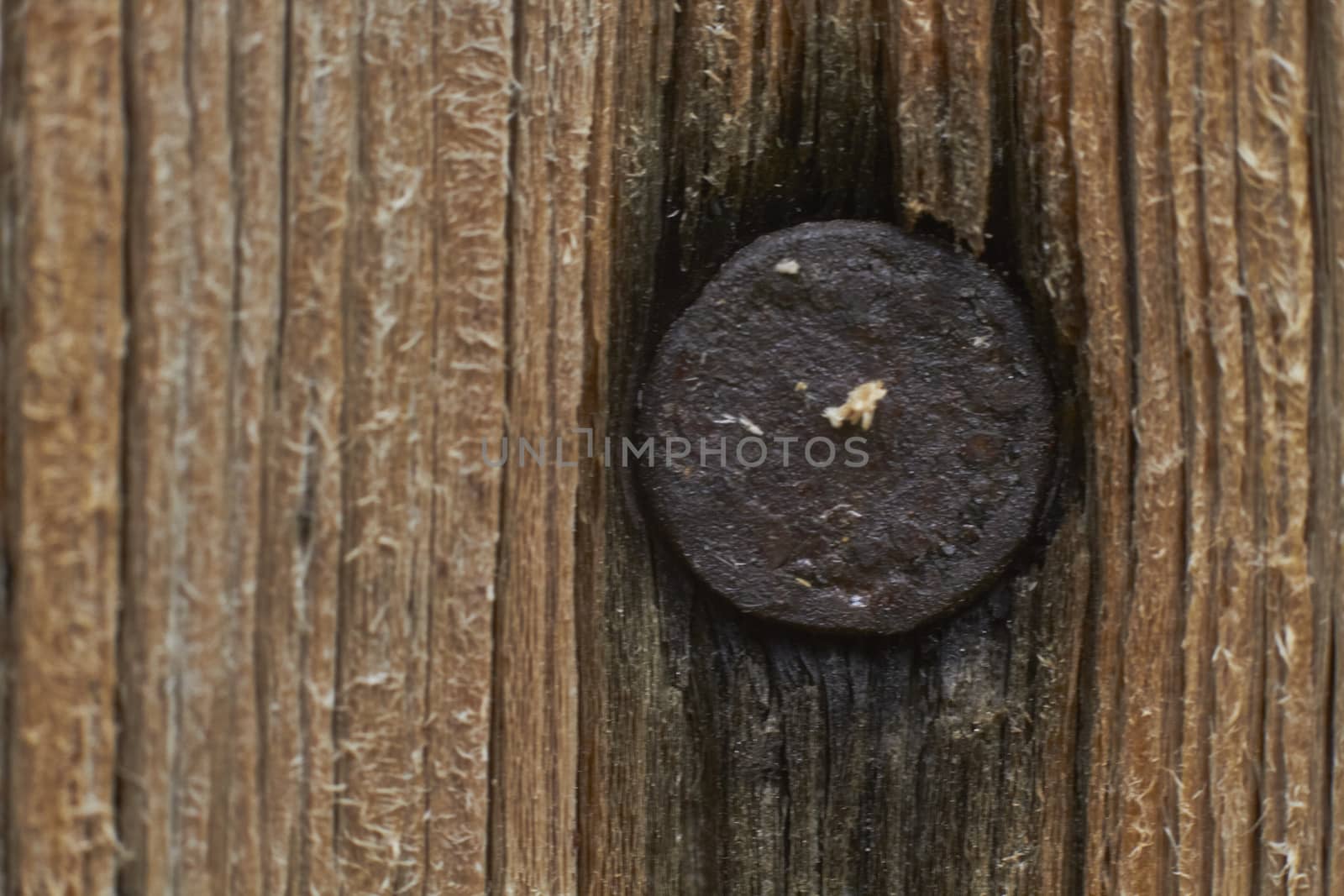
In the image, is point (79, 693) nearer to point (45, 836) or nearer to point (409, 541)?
point (45, 836)

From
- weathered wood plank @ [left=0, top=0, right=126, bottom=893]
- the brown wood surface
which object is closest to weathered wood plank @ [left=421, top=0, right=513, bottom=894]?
the brown wood surface

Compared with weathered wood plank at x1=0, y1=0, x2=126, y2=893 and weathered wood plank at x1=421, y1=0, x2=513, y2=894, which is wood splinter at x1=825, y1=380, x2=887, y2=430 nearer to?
weathered wood plank at x1=421, y1=0, x2=513, y2=894

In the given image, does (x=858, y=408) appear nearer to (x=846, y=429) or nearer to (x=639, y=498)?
(x=846, y=429)

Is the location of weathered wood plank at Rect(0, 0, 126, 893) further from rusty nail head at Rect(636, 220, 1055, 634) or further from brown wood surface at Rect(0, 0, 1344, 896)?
rusty nail head at Rect(636, 220, 1055, 634)

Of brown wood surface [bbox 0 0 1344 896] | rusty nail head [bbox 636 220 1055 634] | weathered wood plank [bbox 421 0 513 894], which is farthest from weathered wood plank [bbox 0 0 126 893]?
rusty nail head [bbox 636 220 1055 634]

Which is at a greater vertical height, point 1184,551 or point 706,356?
point 706,356

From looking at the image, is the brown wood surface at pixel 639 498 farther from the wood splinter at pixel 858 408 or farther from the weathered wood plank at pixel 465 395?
the wood splinter at pixel 858 408

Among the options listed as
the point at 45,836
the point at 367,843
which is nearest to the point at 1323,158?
the point at 367,843
